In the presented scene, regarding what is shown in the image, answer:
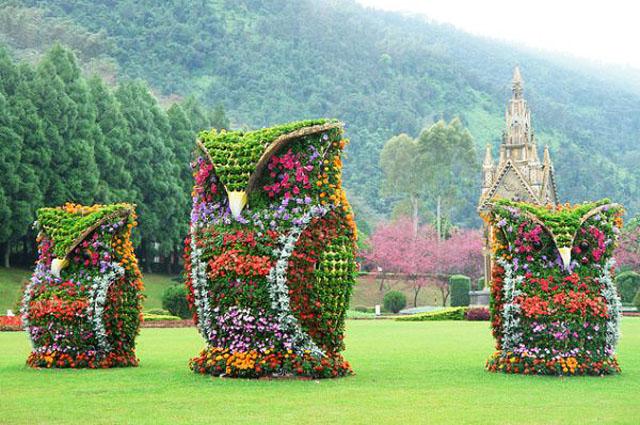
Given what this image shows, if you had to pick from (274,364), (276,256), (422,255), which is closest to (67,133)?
(422,255)

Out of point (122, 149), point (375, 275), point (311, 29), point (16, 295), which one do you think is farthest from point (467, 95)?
point (16, 295)

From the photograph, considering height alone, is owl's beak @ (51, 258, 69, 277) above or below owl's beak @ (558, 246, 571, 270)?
below

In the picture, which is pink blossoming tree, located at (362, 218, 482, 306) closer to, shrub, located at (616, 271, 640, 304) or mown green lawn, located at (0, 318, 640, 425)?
shrub, located at (616, 271, 640, 304)

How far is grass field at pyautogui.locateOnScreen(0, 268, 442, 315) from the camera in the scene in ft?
107

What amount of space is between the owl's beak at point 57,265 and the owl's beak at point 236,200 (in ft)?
9.11

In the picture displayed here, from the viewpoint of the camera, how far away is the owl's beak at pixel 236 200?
1028cm

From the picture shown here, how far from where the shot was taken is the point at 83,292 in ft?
38.1

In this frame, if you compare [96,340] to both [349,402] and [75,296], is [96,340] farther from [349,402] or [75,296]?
[349,402]

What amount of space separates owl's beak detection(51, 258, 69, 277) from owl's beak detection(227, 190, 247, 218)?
2.78 metres

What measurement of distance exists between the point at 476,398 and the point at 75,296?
5548mm

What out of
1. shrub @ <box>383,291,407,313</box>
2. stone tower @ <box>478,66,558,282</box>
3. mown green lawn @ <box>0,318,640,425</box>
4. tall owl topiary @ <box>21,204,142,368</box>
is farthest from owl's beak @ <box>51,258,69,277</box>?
stone tower @ <box>478,66,558,282</box>

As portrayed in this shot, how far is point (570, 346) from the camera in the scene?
10.9m

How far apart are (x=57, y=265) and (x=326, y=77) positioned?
292 ft

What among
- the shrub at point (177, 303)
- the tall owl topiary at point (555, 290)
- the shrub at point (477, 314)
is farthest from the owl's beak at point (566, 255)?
the shrub at point (477, 314)
